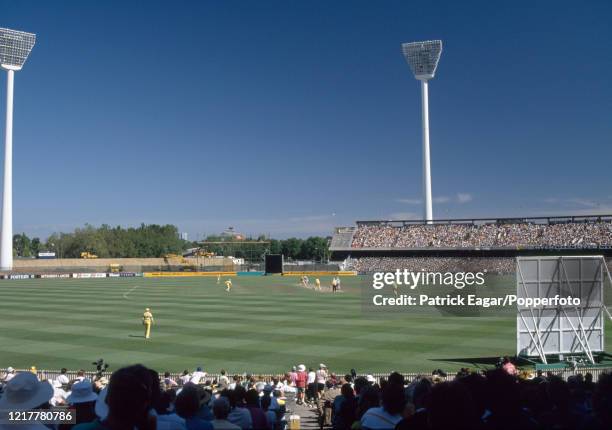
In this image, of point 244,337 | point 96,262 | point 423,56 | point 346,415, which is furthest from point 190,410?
point 96,262

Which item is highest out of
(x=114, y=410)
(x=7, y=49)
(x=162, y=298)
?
(x=7, y=49)

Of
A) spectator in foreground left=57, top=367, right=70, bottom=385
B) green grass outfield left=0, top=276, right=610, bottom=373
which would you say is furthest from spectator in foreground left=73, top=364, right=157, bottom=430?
green grass outfield left=0, top=276, right=610, bottom=373

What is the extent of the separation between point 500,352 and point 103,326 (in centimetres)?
2073

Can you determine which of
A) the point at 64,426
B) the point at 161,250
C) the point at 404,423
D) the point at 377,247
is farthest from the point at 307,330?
the point at 161,250

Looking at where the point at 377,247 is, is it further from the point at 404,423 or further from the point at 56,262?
the point at 404,423

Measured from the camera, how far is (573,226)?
8356 cm

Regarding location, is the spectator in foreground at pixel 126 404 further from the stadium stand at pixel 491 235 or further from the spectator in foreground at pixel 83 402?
the stadium stand at pixel 491 235

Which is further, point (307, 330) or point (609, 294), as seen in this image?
point (609, 294)

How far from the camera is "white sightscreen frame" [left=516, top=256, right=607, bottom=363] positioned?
2034cm

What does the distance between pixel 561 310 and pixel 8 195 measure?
331 feet

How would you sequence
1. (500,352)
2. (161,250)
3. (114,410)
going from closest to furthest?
A: (114,410), (500,352), (161,250)

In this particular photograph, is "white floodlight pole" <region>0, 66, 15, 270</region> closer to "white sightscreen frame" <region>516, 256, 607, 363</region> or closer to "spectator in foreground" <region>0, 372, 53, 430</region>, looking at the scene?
"white sightscreen frame" <region>516, 256, 607, 363</region>

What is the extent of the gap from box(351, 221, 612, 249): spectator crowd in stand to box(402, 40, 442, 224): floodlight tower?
4.56 meters

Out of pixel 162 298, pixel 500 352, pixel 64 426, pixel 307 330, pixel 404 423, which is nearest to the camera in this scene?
pixel 404 423
